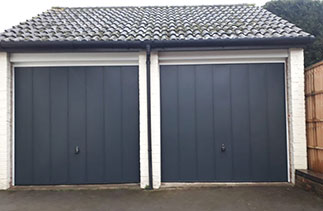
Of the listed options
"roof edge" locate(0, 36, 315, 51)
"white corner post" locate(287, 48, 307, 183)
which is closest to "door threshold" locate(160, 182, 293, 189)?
"white corner post" locate(287, 48, 307, 183)

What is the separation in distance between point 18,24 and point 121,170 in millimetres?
4364

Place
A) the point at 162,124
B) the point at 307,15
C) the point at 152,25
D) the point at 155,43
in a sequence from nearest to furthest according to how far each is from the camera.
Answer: the point at 155,43
the point at 162,124
the point at 152,25
the point at 307,15

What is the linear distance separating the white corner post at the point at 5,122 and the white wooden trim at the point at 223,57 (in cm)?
325

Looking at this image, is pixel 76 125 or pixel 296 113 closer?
pixel 296 113

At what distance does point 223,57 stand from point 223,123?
1.42 meters

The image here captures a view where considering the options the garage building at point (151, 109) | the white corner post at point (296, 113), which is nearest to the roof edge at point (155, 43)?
the garage building at point (151, 109)

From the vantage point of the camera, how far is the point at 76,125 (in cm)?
499

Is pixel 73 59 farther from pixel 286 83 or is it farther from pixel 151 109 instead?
pixel 286 83

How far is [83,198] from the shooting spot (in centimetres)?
420

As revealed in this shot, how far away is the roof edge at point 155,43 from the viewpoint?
470 centimetres

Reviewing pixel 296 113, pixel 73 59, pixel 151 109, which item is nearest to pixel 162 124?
pixel 151 109

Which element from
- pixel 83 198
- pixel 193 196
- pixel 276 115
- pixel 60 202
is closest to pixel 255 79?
pixel 276 115

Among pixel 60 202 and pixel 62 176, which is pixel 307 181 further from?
pixel 62 176

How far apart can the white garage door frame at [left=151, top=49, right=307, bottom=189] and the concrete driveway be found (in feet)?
1.96
